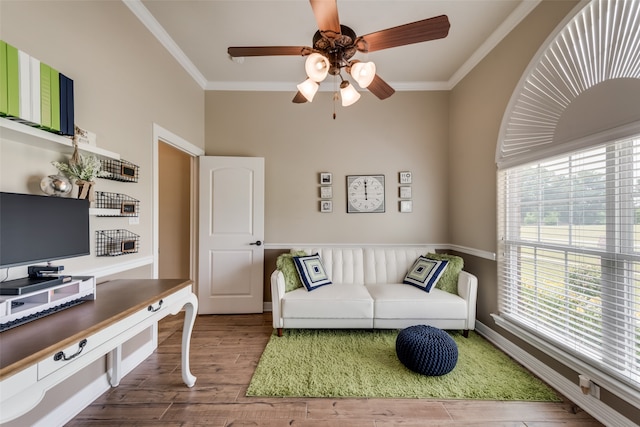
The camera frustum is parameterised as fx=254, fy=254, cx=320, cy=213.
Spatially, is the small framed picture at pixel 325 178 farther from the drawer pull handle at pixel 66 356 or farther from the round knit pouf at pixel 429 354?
the drawer pull handle at pixel 66 356

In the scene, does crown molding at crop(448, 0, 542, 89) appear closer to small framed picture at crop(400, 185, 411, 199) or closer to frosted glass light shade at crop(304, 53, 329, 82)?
small framed picture at crop(400, 185, 411, 199)

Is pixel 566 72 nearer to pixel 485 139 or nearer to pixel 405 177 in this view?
pixel 485 139

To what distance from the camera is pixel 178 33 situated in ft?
7.89

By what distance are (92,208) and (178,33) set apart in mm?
1834

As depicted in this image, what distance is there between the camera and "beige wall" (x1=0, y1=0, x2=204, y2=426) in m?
1.33

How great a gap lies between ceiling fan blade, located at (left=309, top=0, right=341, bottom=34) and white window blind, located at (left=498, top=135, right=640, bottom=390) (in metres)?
1.77

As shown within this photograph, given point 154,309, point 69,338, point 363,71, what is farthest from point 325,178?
point 69,338

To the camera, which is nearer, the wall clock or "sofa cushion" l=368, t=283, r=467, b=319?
"sofa cushion" l=368, t=283, r=467, b=319

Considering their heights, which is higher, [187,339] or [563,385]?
[187,339]

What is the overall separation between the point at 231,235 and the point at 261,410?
77.8 inches

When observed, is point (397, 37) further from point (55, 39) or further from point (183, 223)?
point (183, 223)

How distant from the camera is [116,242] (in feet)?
6.18

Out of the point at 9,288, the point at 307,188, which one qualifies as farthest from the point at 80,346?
the point at 307,188

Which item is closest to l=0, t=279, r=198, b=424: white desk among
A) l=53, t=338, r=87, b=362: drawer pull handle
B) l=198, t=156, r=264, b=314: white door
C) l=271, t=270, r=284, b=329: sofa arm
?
l=53, t=338, r=87, b=362: drawer pull handle
